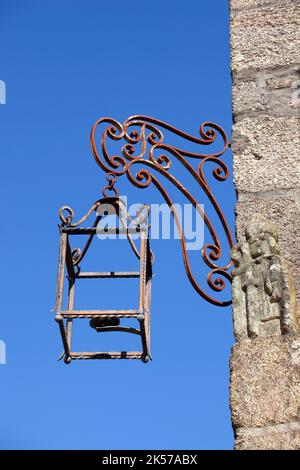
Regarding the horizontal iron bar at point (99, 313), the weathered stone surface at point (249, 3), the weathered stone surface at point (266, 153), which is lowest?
the horizontal iron bar at point (99, 313)

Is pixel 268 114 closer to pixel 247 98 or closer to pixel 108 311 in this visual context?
pixel 247 98

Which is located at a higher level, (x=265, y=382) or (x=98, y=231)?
(x=98, y=231)

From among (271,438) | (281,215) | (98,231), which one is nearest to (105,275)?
(98,231)

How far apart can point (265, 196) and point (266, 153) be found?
0.22m

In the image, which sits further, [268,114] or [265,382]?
[268,114]

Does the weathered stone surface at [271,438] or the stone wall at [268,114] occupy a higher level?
the stone wall at [268,114]

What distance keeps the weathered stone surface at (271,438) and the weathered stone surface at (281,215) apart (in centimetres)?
81

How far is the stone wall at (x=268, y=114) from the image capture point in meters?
5.50

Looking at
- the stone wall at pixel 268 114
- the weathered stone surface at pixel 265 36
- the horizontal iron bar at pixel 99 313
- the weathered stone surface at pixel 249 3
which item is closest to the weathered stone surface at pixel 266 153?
the stone wall at pixel 268 114

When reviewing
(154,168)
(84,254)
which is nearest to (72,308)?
(84,254)

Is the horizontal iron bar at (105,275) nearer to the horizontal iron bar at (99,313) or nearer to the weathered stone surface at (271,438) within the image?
the horizontal iron bar at (99,313)

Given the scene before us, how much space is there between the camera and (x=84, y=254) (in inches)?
240

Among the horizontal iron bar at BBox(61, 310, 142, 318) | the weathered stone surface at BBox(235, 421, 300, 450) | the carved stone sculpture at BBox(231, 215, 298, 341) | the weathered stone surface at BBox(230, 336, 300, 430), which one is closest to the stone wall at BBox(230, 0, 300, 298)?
the carved stone sculpture at BBox(231, 215, 298, 341)

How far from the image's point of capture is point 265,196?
18.2 ft
